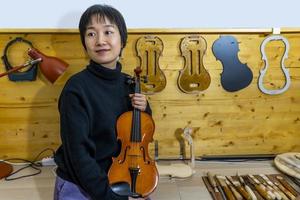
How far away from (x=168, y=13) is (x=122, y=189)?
2.74 feet

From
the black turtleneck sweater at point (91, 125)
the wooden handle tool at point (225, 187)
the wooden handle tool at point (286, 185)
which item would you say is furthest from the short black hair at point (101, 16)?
the wooden handle tool at point (286, 185)

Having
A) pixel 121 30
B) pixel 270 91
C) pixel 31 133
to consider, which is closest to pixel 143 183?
pixel 121 30

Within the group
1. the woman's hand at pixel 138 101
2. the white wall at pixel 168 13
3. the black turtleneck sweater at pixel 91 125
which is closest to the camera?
the black turtleneck sweater at pixel 91 125

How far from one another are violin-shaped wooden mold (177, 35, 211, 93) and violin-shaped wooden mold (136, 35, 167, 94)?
95 millimetres

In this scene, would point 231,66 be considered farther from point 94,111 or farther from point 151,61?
point 94,111

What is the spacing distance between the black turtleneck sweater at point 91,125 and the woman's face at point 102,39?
0.12 feet

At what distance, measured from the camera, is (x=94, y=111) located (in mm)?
1097

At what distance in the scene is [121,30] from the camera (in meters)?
1.14

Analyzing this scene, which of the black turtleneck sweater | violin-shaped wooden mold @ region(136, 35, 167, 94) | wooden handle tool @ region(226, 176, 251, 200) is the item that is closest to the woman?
the black turtleneck sweater

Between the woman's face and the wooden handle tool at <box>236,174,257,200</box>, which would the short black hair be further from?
the wooden handle tool at <box>236,174,257,200</box>

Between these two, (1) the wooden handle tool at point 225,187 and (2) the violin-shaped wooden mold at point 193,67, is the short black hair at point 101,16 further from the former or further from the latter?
(1) the wooden handle tool at point 225,187

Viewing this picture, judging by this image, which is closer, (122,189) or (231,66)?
(122,189)

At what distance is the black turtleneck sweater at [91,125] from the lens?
39.9 inches

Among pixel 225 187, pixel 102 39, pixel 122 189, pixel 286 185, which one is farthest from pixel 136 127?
pixel 286 185
